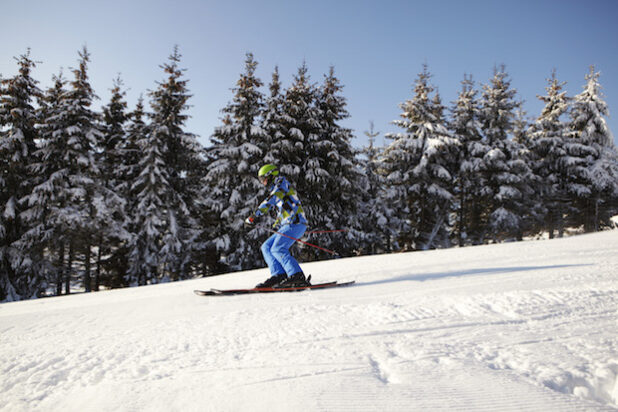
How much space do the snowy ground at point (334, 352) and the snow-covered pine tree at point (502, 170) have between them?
19.2 m

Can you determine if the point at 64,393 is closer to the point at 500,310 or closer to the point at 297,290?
the point at 297,290

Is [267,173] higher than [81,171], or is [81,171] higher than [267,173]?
[81,171]

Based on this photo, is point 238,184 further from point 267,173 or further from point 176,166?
point 267,173

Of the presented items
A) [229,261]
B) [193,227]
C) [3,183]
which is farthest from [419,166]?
[3,183]

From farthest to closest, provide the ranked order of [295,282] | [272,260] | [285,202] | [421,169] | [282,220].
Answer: [421,169]
[272,260]
[282,220]
[285,202]
[295,282]

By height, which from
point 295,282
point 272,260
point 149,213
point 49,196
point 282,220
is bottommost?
point 295,282

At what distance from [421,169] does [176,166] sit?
15.2m

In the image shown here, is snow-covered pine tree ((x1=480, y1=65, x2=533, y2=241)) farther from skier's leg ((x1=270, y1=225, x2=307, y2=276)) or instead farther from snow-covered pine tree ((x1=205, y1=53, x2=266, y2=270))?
skier's leg ((x1=270, y1=225, x2=307, y2=276))

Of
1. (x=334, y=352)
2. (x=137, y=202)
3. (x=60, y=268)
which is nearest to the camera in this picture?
(x=334, y=352)

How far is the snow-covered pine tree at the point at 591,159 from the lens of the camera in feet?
71.6

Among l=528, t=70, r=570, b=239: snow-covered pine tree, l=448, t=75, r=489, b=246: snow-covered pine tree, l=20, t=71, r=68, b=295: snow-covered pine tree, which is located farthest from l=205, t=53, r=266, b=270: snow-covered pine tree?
l=528, t=70, r=570, b=239: snow-covered pine tree

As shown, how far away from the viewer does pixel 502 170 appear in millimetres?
22250

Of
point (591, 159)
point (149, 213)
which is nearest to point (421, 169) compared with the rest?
point (591, 159)

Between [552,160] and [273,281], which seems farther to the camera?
[552,160]
